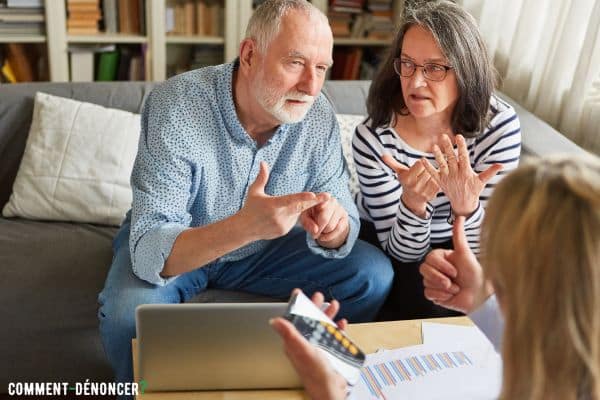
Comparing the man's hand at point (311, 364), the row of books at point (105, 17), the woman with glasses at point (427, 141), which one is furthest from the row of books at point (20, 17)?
the man's hand at point (311, 364)

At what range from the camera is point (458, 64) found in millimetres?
1803

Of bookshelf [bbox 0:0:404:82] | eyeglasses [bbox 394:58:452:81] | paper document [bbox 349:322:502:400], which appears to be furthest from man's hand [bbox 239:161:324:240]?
bookshelf [bbox 0:0:404:82]

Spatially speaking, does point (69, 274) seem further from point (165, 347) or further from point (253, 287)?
Answer: point (165, 347)

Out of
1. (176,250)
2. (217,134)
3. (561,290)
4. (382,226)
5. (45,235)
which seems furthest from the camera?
(45,235)

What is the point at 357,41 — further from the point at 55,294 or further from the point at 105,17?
the point at 55,294

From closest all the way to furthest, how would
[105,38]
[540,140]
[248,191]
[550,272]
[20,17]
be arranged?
[550,272], [248,191], [540,140], [20,17], [105,38]

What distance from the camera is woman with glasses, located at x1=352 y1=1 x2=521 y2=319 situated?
175cm

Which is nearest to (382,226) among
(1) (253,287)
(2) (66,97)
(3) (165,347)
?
(1) (253,287)

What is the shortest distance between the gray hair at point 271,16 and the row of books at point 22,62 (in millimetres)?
1924

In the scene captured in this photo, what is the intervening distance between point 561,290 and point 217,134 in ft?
3.72

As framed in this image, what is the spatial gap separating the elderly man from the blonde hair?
687 mm

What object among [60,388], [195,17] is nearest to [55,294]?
[60,388]

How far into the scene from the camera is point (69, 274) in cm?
201

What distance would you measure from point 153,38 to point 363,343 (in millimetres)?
2281
